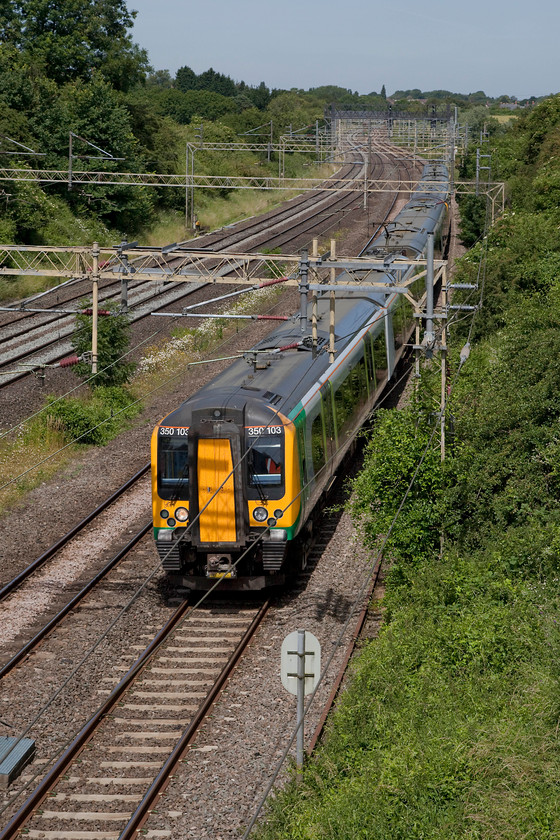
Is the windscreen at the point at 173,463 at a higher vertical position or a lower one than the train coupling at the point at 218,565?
higher

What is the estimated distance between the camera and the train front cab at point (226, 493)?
14383mm

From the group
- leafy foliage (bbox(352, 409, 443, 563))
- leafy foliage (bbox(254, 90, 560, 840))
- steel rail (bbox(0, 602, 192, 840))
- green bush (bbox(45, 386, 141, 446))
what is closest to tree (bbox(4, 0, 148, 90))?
green bush (bbox(45, 386, 141, 446))

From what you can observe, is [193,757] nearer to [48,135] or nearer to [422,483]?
[422,483]

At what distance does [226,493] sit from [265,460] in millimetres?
737

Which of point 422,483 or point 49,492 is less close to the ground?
point 422,483

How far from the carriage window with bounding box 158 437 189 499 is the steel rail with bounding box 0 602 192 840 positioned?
1813mm

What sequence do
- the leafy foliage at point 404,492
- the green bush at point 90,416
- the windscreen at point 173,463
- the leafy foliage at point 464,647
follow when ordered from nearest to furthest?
the leafy foliage at point 464,647
the windscreen at point 173,463
the leafy foliage at point 404,492
the green bush at point 90,416

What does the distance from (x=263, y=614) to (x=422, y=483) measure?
3.15 meters

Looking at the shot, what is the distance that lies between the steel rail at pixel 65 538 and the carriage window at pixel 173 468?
3025mm

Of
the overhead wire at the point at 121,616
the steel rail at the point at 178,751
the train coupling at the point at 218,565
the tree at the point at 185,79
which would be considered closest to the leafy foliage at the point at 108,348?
the overhead wire at the point at 121,616

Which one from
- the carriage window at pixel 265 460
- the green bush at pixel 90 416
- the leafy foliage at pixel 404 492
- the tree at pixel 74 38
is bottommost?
the green bush at pixel 90 416

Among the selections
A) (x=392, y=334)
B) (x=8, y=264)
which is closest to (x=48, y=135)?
(x=8, y=264)

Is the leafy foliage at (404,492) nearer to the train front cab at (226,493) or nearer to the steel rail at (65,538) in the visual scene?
the train front cab at (226,493)

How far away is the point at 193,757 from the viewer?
1119 centimetres
